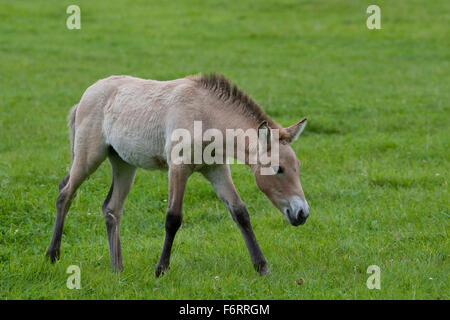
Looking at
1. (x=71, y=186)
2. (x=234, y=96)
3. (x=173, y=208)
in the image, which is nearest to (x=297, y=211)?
(x=173, y=208)

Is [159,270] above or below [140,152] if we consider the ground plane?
below

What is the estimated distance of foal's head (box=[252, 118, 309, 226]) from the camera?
17.3 ft

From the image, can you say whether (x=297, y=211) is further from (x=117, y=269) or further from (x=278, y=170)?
(x=117, y=269)

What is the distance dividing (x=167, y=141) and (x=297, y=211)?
142 centimetres

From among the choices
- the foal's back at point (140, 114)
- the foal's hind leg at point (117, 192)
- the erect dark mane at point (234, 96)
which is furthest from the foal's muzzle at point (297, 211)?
A: the foal's hind leg at point (117, 192)

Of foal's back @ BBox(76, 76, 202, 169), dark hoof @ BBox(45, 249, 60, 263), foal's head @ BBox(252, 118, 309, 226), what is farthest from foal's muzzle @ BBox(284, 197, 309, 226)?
dark hoof @ BBox(45, 249, 60, 263)

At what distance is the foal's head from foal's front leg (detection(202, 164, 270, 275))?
1.72 ft

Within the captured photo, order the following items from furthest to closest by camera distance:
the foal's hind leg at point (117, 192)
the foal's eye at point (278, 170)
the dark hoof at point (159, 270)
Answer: the foal's hind leg at point (117, 192)
the dark hoof at point (159, 270)
the foal's eye at point (278, 170)

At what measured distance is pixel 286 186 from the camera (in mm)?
5348

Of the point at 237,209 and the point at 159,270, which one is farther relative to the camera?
the point at 237,209

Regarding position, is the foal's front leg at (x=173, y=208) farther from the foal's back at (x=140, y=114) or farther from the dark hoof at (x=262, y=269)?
the dark hoof at (x=262, y=269)

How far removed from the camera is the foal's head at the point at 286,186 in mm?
5270

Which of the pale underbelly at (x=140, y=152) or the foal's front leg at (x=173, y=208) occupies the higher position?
the pale underbelly at (x=140, y=152)
